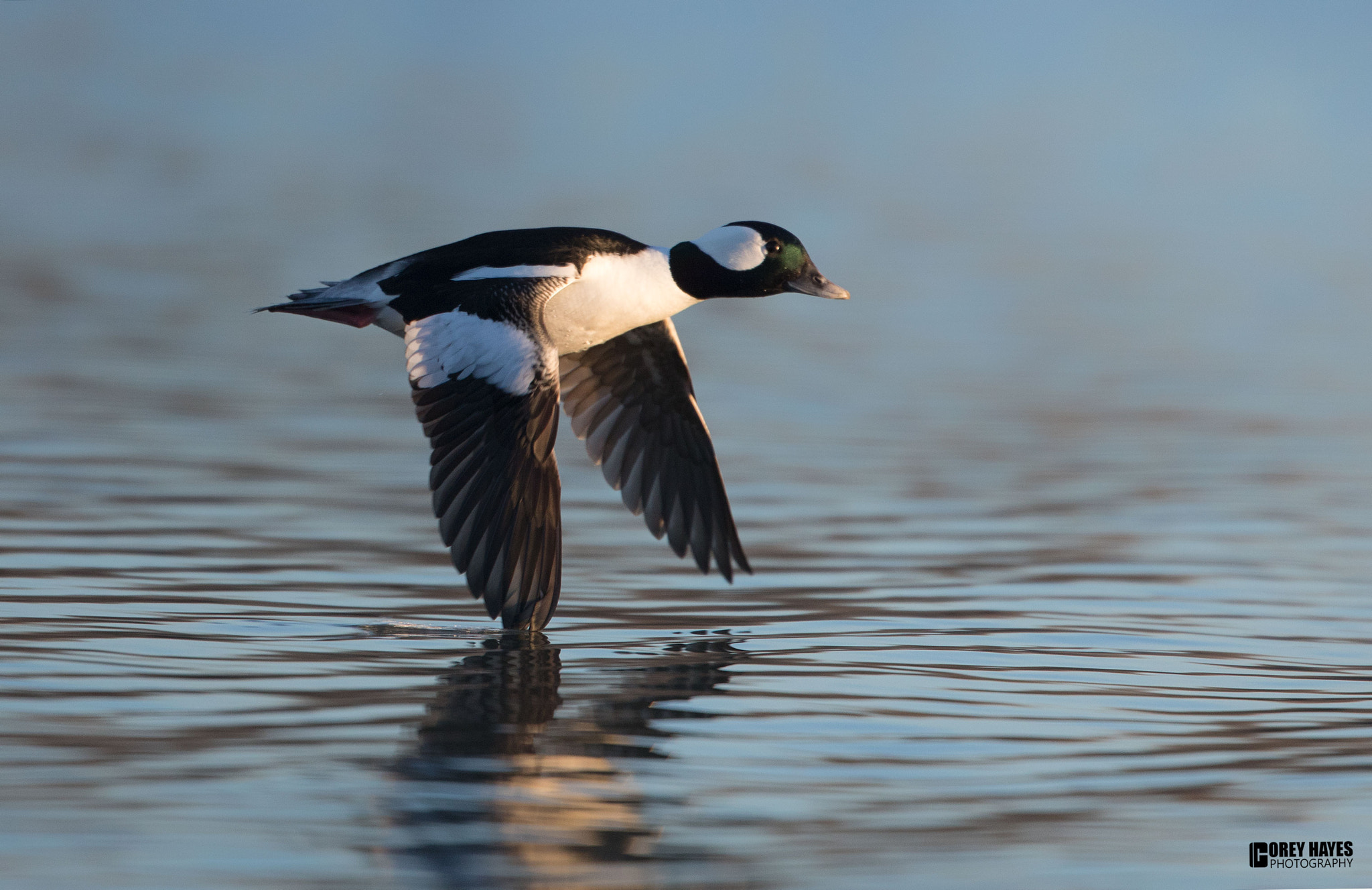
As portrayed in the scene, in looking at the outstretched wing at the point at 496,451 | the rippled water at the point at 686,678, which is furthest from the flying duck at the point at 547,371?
the rippled water at the point at 686,678

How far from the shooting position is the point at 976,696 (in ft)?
17.5

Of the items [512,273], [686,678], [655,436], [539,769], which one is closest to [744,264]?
[655,436]

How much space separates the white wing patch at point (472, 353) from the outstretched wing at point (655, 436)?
1.23 m

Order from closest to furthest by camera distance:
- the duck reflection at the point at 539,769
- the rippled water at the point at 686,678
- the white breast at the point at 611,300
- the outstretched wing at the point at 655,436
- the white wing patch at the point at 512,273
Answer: the duck reflection at the point at 539,769 < the rippled water at the point at 686,678 < the white wing patch at the point at 512,273 < the white breast at the point at 611,300 < the outstretched wing at the point at 655,436

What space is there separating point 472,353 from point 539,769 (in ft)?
7.27

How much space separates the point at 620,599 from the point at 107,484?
10.3 feet

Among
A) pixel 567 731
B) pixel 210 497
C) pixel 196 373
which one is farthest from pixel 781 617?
pixel 196 373

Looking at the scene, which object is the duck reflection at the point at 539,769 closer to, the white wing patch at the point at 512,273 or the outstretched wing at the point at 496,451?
the outstretched wing at the point at 496,451

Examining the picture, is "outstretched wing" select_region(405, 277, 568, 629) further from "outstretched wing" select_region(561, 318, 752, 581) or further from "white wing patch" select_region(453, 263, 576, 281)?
"outstretched wing" select_region(561, 318, 752, 581)

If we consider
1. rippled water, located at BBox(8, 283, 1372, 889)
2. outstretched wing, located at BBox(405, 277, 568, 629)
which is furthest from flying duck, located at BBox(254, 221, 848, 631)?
rippled water, located at BBox(8, 283, 1372, 889)

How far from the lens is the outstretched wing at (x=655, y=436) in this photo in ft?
24.0

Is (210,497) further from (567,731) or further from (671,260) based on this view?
(567,731)

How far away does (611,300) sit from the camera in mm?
7164

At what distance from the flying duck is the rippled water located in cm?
28
